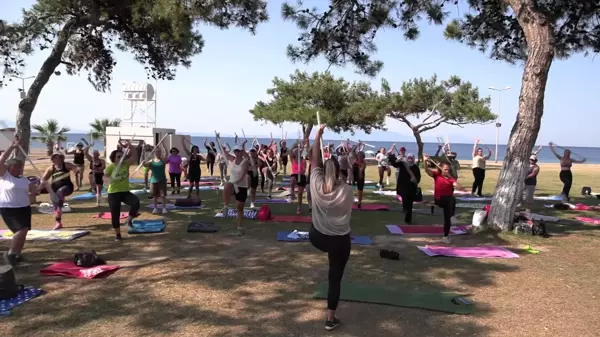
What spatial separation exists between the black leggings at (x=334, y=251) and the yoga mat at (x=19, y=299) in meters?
3.43

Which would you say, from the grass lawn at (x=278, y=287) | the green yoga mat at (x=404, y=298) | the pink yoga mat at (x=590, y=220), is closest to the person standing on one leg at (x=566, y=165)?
the pink yoga mat at (x=590, y=220)

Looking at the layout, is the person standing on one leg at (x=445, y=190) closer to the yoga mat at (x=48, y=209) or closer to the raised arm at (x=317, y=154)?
the raised arm at (x=317, y=154)

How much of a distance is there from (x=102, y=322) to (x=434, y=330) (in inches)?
137

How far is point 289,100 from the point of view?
3108cm

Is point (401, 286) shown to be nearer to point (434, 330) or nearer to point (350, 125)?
point (434, 330)

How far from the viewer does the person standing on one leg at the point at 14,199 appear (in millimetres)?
6254

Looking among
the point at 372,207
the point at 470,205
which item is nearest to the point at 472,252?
the point at 372,207

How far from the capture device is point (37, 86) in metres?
11.9

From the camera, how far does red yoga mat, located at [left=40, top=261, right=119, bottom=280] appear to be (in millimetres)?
6211

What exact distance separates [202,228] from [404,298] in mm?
5188

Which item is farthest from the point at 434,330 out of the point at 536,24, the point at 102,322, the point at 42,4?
the point at 42,4

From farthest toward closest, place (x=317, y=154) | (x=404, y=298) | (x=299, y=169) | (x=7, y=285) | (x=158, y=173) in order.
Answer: (x=299, y=169), (x=158, y=173), (x=404, y=298), (x=7, y=285), (x=317, y=154)

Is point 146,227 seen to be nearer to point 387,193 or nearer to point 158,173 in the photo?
point 158,173

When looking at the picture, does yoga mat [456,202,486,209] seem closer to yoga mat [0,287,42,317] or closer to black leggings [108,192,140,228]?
black leggings [108,192,140,228]
